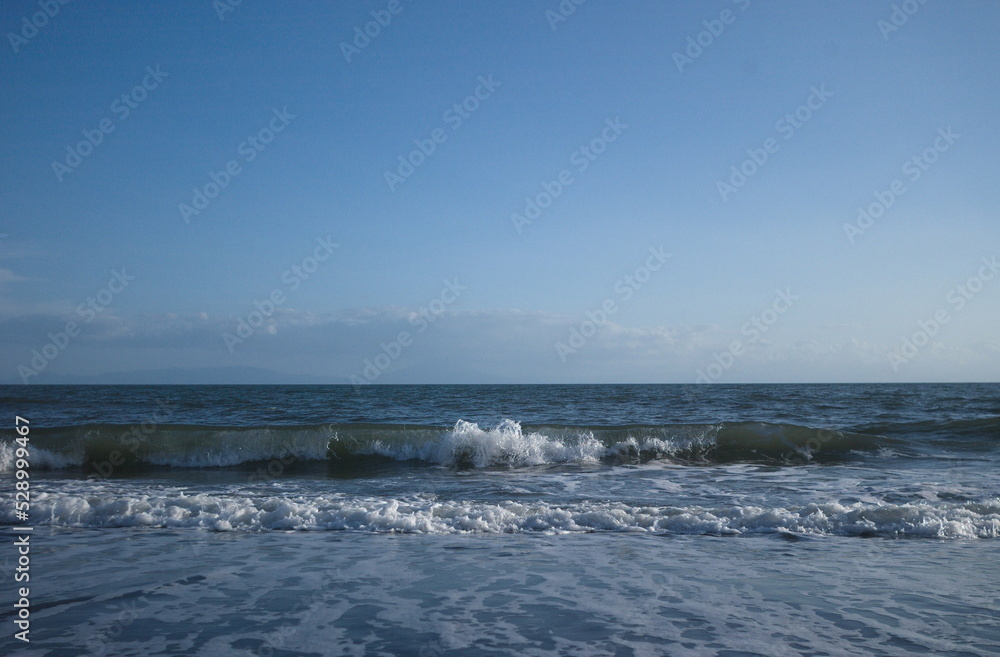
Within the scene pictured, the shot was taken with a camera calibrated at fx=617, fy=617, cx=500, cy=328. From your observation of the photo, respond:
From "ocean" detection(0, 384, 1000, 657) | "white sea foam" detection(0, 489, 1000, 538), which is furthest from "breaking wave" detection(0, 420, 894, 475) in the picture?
Result: "white sea foam" detection(0, 489, 1000, 538)

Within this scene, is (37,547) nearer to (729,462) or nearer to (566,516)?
(566,516)

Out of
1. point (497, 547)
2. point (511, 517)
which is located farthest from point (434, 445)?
point (497, 547)

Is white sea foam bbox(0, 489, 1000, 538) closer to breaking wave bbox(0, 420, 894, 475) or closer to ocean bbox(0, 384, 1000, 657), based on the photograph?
ocean bbox(0, 384, 1000, 657)

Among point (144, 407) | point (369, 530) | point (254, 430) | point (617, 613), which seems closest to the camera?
point (617, 613)

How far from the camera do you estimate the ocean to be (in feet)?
15.2

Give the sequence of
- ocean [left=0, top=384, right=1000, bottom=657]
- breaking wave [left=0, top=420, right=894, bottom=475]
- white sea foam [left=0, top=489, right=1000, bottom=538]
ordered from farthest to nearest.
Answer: breaking wave [left=0, top=420, right=894, bottom=475], white sea foam [left=0, top=489, right=1000, bottom=538], ocean [left=0, top=384, right=1000, bottom=657]

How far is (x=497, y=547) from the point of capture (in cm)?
743

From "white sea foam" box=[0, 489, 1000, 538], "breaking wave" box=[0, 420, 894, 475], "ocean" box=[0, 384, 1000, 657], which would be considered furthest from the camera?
"breaking wave" box=[0, 420, 894, 475]

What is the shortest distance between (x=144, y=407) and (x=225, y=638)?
34.7 m

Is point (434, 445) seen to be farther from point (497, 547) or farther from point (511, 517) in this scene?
point (497, 547)

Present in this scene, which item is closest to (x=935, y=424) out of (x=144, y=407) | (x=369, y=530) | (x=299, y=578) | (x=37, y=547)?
(x=369, y=530)

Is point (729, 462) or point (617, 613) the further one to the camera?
point (729, 462)

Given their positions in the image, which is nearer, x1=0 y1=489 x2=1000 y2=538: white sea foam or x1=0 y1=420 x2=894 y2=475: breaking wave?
x1=0 y1=489 x2=1000 y2=538: white sea foam

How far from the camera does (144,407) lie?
34312mm
